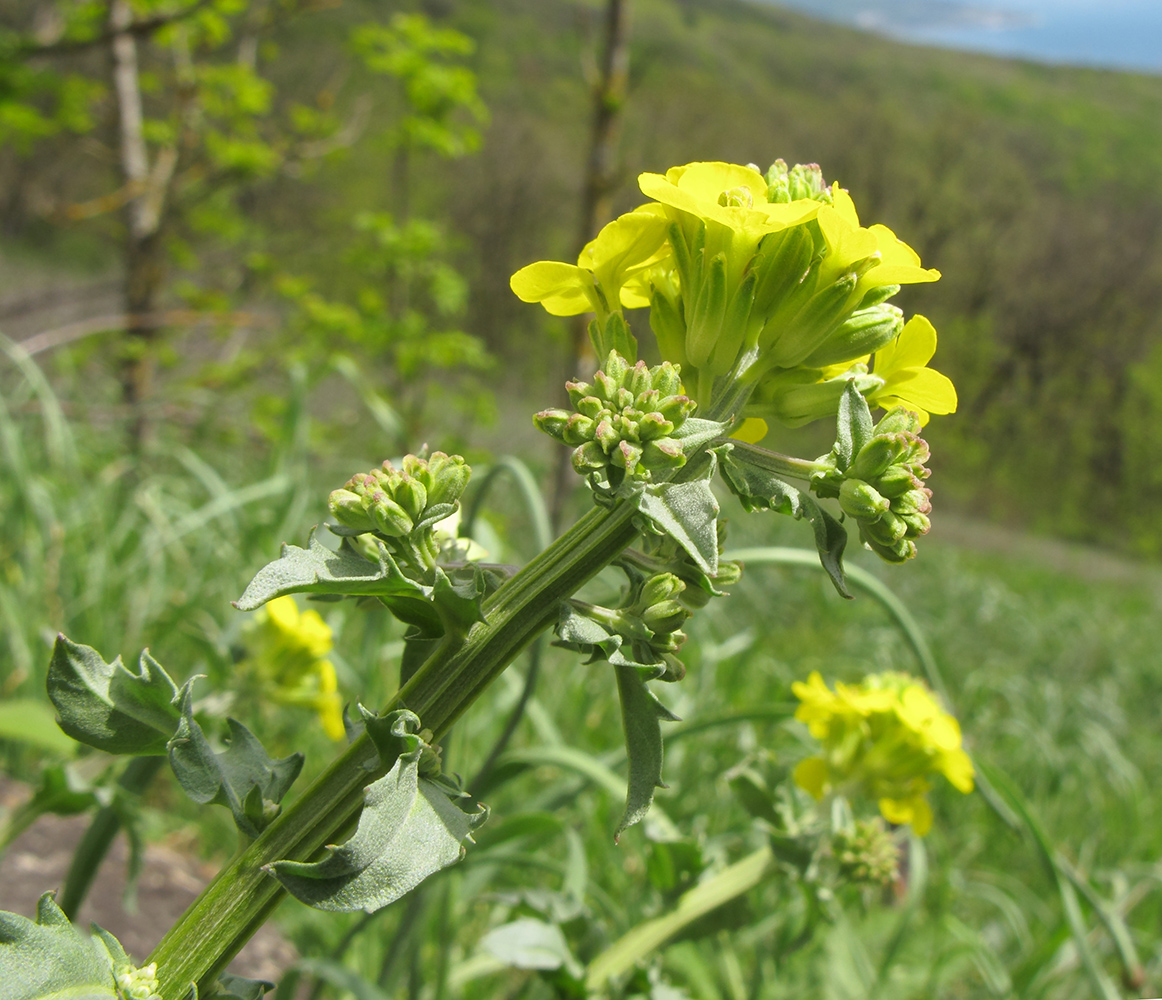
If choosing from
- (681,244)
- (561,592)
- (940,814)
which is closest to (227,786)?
(561,592)

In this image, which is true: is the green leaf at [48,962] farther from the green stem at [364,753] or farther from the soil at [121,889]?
the soil at [121,889]

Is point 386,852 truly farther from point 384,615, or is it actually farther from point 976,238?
point 976,238

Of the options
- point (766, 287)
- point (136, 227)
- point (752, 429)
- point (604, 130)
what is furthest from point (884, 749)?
point (136, 227)

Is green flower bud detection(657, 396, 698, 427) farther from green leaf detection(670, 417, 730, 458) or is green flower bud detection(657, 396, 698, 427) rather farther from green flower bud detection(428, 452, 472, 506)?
green flower bud detection(428, 452, 472, 506)

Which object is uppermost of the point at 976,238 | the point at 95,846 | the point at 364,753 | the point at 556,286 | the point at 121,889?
the point at 556,286

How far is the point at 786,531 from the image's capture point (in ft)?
23.0

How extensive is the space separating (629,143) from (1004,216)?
42.0 ft

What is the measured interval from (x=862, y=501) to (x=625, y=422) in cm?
15

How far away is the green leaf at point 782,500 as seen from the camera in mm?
521

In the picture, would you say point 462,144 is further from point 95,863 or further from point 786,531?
point 95,863

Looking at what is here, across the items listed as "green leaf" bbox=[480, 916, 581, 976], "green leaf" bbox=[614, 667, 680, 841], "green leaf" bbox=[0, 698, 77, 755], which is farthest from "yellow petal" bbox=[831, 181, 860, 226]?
"green leaf" bbox=[0, 698, 77, 755]

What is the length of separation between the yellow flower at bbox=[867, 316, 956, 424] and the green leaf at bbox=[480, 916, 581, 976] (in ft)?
2.13

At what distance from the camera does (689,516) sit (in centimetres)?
48

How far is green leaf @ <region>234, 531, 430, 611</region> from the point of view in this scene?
0.45m
